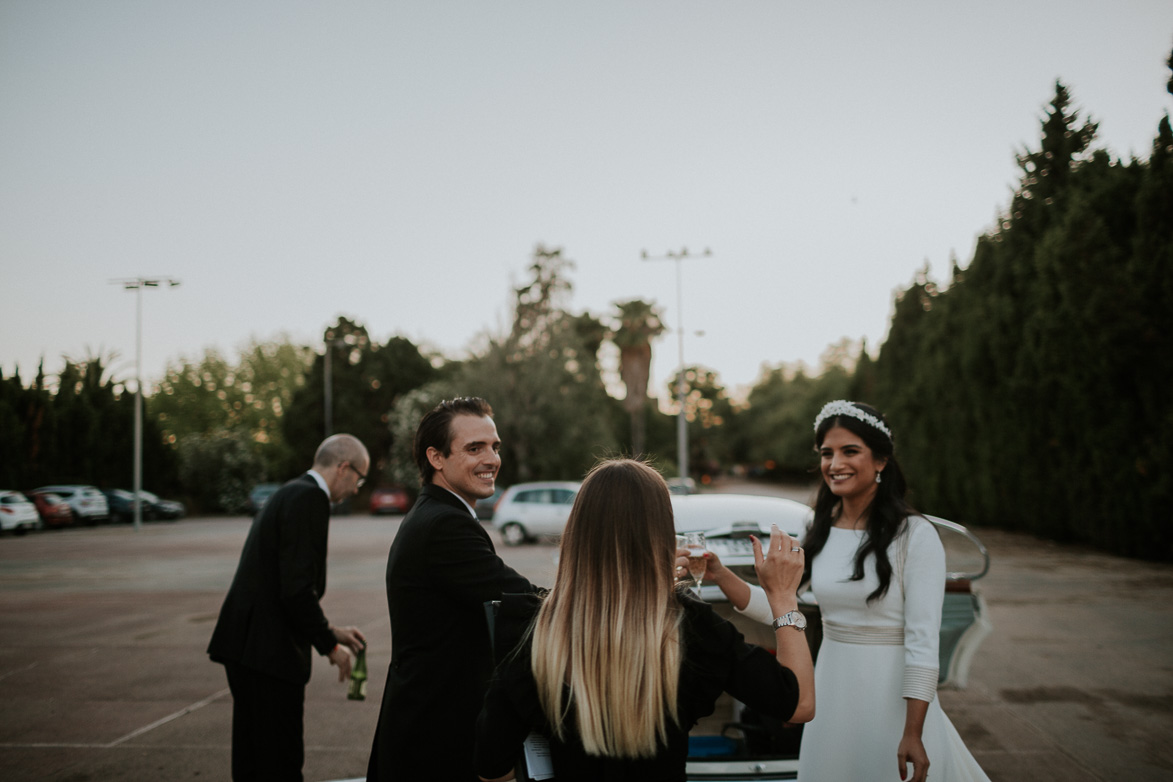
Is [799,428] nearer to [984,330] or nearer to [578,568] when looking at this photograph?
[984,330]

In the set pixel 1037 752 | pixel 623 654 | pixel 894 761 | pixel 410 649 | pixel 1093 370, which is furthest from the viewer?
pixel 1093 370

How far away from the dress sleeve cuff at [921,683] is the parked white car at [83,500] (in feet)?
47.2

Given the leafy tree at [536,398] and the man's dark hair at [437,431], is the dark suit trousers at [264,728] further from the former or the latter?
the leafy tree at [536,398]

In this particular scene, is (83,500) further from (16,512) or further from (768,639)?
(768,639)

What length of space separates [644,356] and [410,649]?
42618 millimetres

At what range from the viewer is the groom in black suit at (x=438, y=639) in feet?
7.37

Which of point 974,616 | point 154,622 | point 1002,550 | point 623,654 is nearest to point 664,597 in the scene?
point 623,654

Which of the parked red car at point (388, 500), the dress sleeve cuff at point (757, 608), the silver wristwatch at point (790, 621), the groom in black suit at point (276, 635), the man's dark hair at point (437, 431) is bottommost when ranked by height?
the parked red car at point (388, 500)

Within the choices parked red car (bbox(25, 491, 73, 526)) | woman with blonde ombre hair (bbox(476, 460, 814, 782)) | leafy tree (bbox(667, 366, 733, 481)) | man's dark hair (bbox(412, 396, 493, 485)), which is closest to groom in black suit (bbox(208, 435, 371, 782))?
man's dark hair (bbox(412, 396, 493, 485))

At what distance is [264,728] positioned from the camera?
3.27 meters

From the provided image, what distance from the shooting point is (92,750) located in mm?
4824

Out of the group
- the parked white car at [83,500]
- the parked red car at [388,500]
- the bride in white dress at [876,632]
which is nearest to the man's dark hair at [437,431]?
the bride in white dress at [876,632]

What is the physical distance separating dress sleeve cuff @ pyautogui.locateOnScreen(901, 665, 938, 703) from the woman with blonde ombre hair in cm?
94

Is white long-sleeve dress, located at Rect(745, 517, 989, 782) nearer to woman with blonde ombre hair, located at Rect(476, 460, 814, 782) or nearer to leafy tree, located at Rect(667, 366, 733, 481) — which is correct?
woman with blonde ombre hair, located at Rect(476, 460, 814, 782)
